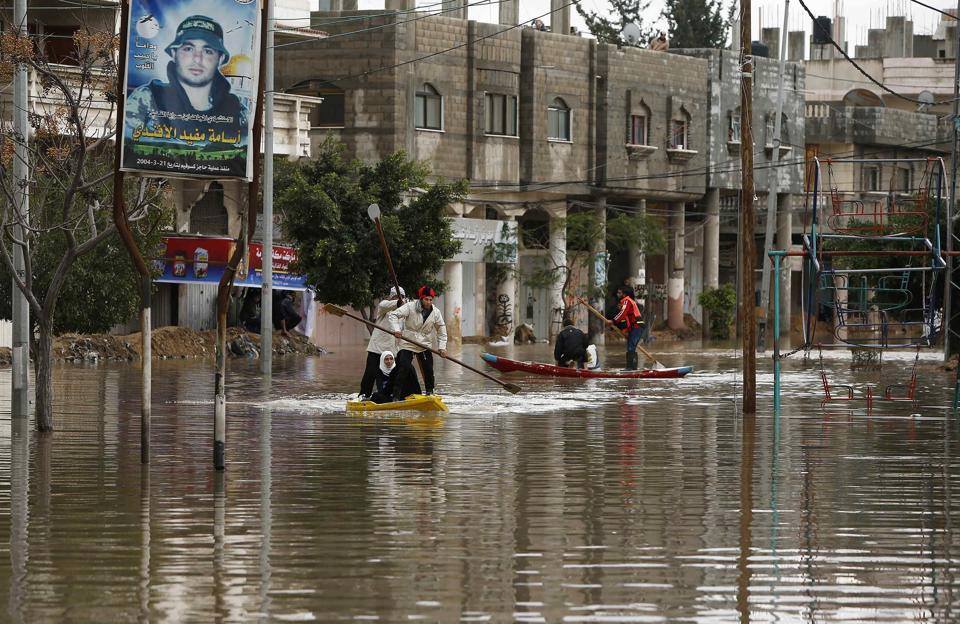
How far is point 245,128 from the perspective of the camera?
1488 centimetres

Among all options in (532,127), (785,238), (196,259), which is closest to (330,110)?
(532,127)

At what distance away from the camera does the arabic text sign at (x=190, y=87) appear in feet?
48.2

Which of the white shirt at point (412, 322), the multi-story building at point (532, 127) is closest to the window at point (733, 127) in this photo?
the multi-story building at point (532, 127)

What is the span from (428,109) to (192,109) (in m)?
37.3

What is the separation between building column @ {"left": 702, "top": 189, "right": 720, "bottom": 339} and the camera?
64375mm

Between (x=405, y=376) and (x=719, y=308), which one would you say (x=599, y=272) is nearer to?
(x=719, y=308)

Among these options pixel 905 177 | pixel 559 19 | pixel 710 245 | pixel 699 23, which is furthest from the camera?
pixel 699 23

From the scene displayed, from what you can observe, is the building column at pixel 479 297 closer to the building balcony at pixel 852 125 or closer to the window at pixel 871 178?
the building balcony at pixel 852 125

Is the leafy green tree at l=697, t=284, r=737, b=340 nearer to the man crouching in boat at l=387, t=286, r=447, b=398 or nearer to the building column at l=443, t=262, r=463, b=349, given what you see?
the building column at l=443, t=262, r=463, b=349

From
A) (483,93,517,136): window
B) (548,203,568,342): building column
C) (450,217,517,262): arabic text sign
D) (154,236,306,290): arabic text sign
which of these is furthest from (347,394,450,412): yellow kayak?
(548,203,568,342): building column

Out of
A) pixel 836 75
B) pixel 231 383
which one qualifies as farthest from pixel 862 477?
pixel 836 75

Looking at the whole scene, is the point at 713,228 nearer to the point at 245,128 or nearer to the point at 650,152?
Answer: the point at 650,152

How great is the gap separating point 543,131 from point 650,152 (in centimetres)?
559

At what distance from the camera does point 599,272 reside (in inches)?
2243
